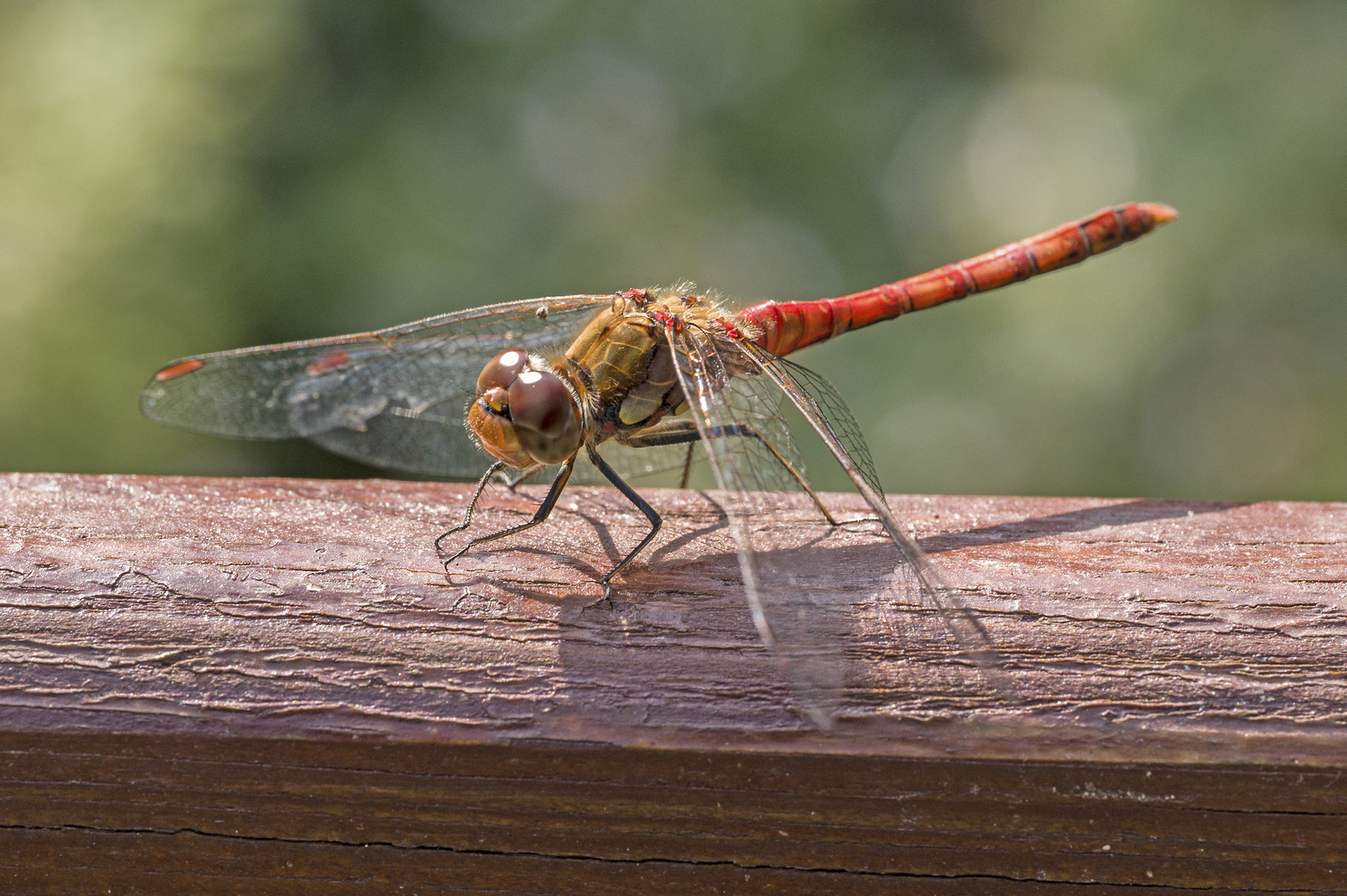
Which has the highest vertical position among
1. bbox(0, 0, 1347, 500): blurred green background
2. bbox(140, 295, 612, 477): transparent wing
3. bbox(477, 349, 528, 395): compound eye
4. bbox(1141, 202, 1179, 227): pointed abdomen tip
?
bbox(0, 0, 1347, 500): blurred green background

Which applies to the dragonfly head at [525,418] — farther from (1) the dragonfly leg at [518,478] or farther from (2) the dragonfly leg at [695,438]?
(2) the dragonfly leg at [695,438]

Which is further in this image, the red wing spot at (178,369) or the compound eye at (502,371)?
the red wing spot at (178,369)

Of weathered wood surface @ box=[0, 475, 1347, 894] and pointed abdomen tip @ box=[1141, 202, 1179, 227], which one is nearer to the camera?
weathered wood surface @ box=[0, 475, 1347, 894]

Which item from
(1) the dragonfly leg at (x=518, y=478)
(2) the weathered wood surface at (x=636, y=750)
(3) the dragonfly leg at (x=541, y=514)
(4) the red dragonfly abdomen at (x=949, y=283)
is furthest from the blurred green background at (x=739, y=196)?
(2) the weathered wood surface at (x=636, y=750)

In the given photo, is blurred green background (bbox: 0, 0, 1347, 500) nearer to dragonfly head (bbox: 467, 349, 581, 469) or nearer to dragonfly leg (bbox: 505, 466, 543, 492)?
dragonfly leg (bbox: 505, 466, 543, 492)

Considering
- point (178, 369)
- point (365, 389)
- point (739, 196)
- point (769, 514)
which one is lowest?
point (769, 514)

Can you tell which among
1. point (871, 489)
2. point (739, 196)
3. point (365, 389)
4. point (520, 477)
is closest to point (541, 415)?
point (520, 477)

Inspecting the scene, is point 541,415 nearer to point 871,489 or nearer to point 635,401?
point 635,401

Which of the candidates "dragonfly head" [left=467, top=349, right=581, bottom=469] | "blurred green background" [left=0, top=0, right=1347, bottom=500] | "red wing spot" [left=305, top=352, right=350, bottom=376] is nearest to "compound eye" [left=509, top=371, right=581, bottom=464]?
"dragonfly head" [left=467, top=349, right=581, bottom=469]
